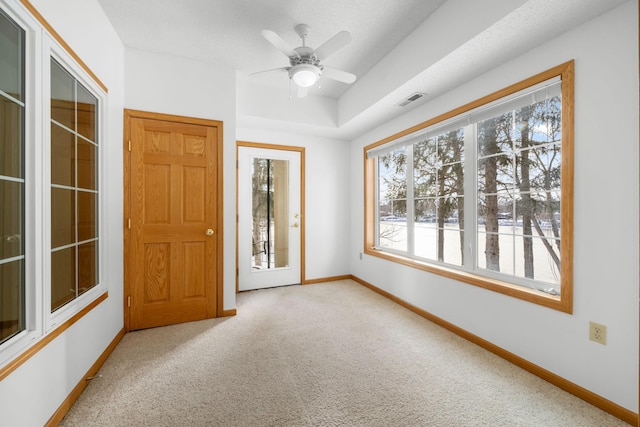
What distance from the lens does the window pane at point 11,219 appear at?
1.17m

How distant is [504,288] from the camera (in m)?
2.13

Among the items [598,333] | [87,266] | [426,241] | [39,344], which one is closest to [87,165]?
[87,266]

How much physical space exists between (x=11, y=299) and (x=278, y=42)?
7.06 feet

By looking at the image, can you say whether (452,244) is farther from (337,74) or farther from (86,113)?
(86,113)

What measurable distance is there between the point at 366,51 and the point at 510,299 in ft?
8.58

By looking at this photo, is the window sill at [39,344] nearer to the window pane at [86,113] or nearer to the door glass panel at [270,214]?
the window pane at [86,113]

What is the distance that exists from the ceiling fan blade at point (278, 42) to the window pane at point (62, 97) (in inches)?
49.5

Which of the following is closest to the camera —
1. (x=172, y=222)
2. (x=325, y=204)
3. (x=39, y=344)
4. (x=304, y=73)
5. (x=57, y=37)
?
(x=39, y=344)

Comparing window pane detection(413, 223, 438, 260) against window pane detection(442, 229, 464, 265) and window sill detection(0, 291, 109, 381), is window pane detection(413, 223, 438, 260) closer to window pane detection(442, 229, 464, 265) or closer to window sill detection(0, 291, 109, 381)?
window pane detection(442, 229, 464, 265)

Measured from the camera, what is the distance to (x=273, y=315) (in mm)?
2998

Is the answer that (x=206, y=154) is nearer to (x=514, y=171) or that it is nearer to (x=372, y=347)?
(x=372, y=347)

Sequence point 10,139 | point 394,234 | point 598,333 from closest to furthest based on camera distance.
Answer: point 10,139
point 598,333
point 394,234

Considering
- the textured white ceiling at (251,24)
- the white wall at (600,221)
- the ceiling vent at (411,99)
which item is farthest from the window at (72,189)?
the white wall at (600,221)

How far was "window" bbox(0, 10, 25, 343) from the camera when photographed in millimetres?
1171
